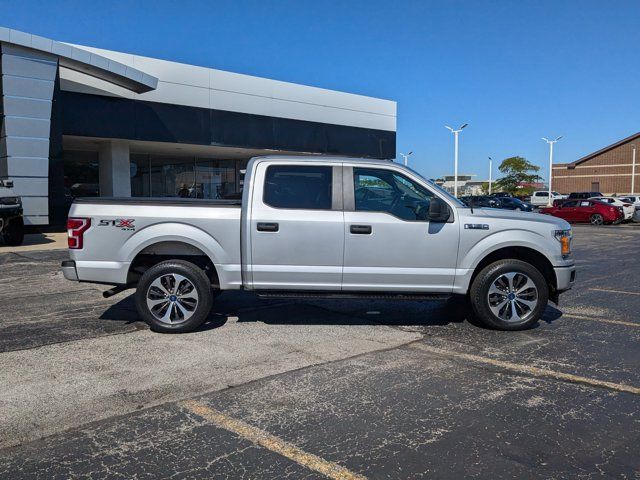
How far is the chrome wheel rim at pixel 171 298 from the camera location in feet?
20.4

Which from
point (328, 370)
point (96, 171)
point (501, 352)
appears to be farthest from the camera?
point (96, 171)

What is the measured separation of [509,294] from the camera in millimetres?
6371

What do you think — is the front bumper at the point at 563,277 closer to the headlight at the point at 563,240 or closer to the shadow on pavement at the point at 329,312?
the headlight at the point at 563,240

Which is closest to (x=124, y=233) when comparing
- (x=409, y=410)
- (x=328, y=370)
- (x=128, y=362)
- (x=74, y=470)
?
(x=128, y=362)

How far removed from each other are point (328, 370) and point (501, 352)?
188 centimetres

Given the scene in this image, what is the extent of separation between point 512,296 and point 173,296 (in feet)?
12.8

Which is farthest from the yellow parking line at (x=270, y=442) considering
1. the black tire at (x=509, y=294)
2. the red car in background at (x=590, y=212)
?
the red car in background at (x=590, y=212)

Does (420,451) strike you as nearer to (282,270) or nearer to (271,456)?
(271,456)

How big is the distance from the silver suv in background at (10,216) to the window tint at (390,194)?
11695mm

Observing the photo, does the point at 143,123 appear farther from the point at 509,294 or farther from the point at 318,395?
the point at 318,395

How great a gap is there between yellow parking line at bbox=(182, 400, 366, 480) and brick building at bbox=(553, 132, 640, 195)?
A: 84.1 meters

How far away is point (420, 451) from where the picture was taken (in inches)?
136

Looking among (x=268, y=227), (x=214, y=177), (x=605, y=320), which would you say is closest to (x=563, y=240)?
(x=605, y=320)

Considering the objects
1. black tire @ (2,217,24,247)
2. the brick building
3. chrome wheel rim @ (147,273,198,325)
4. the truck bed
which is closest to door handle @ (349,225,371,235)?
the truck bed
